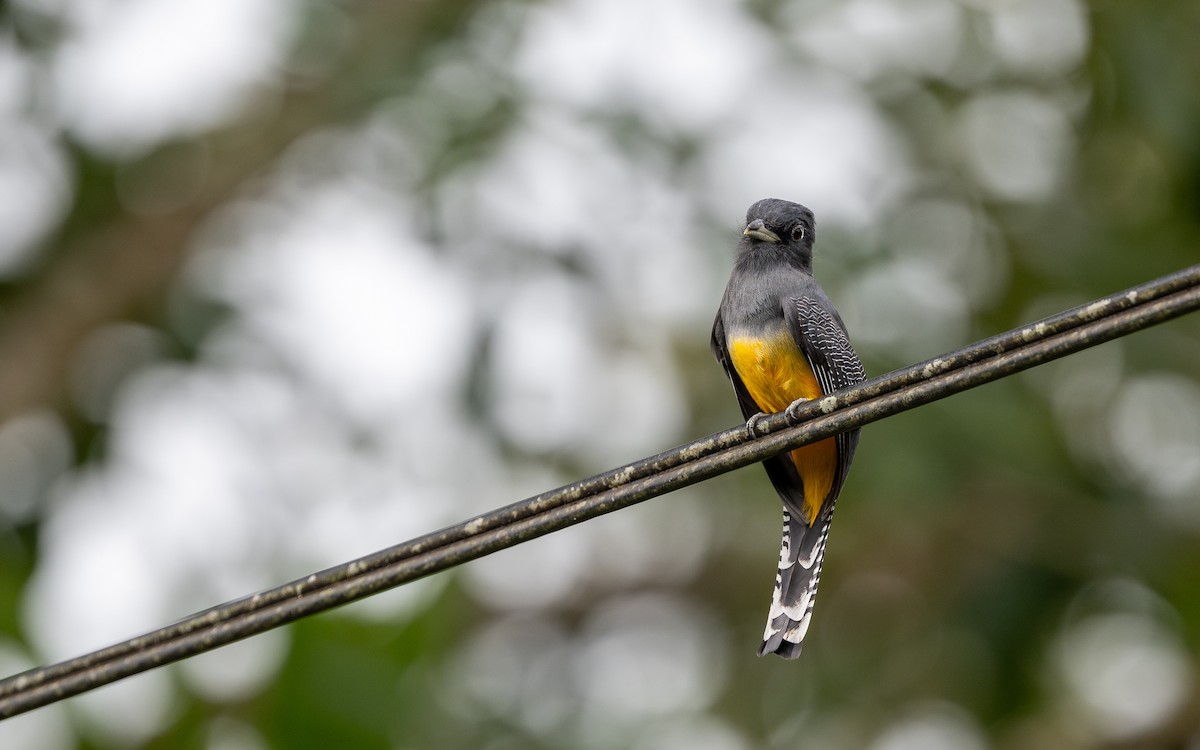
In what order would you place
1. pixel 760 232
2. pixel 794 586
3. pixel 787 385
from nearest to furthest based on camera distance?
pixel 794 586, pixel 787 385, pixel 760 232

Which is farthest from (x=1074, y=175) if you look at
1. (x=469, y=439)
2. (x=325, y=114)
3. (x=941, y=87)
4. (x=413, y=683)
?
(x=413, y=683)

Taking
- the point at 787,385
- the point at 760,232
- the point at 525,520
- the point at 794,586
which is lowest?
the point at 525,520

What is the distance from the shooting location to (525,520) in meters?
3.17

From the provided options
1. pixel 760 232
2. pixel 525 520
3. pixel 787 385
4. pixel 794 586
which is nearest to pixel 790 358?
pixel 787 385

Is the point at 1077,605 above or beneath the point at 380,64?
beneath

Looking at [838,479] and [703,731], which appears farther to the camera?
[703,731]

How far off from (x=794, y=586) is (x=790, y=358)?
2.51ft

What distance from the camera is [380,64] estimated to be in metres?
10.2

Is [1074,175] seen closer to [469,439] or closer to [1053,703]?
[1053,703]

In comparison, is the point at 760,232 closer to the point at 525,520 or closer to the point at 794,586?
the point at 794,586

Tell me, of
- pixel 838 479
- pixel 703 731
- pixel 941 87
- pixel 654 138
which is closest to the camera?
pixel 838 479

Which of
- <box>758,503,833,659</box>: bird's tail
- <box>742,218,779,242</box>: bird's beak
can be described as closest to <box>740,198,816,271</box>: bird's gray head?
<box>742,218,779,242</box>: bird's beak

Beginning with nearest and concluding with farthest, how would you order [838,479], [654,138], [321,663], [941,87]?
1. [838,479]
2. [321,663]
3. [654,138]
4. [941,87]

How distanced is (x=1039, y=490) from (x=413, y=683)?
5060 mm
